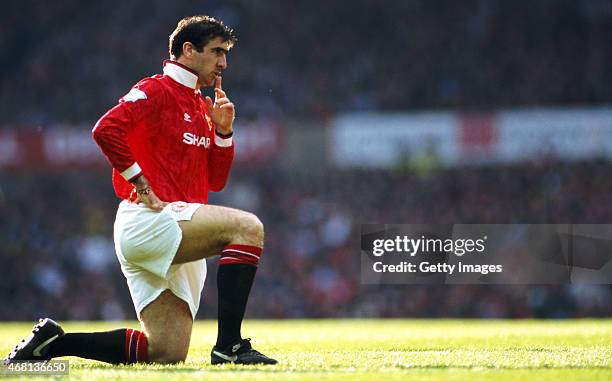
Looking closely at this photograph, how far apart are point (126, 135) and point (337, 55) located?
19155 millimetres

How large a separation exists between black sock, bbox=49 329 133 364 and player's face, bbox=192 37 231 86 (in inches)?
63.2

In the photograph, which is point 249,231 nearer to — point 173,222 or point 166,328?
point 173,222

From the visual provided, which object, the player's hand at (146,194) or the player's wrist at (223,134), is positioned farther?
the player's wrist at (223,134)

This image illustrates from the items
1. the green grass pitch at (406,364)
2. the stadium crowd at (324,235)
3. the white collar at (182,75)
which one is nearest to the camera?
the green grass pitch at (406,364)

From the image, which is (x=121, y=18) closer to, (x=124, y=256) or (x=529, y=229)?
(x=529, y=229)

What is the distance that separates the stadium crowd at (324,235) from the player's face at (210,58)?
1262cm

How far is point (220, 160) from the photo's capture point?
686 centimetres

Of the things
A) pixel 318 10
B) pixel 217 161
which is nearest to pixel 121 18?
pixel 318 10

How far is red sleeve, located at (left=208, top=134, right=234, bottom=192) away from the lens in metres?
6.82

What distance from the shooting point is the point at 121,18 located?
89.9 ft

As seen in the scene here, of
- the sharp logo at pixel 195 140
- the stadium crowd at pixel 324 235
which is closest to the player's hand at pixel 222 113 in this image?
the sharp logo at pixel 195 140

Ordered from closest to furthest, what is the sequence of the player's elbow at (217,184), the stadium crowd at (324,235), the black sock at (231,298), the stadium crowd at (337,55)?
1. the black sock at (231,298)
2. the player's elbow at (217,184)
3. the stadium crowd at (324,235)
4. the stadium crowd at (337,55)

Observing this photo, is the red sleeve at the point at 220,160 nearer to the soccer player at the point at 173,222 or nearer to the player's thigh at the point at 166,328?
the soccer player at the point at 173,222

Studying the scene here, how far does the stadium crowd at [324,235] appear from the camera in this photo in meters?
19.7
